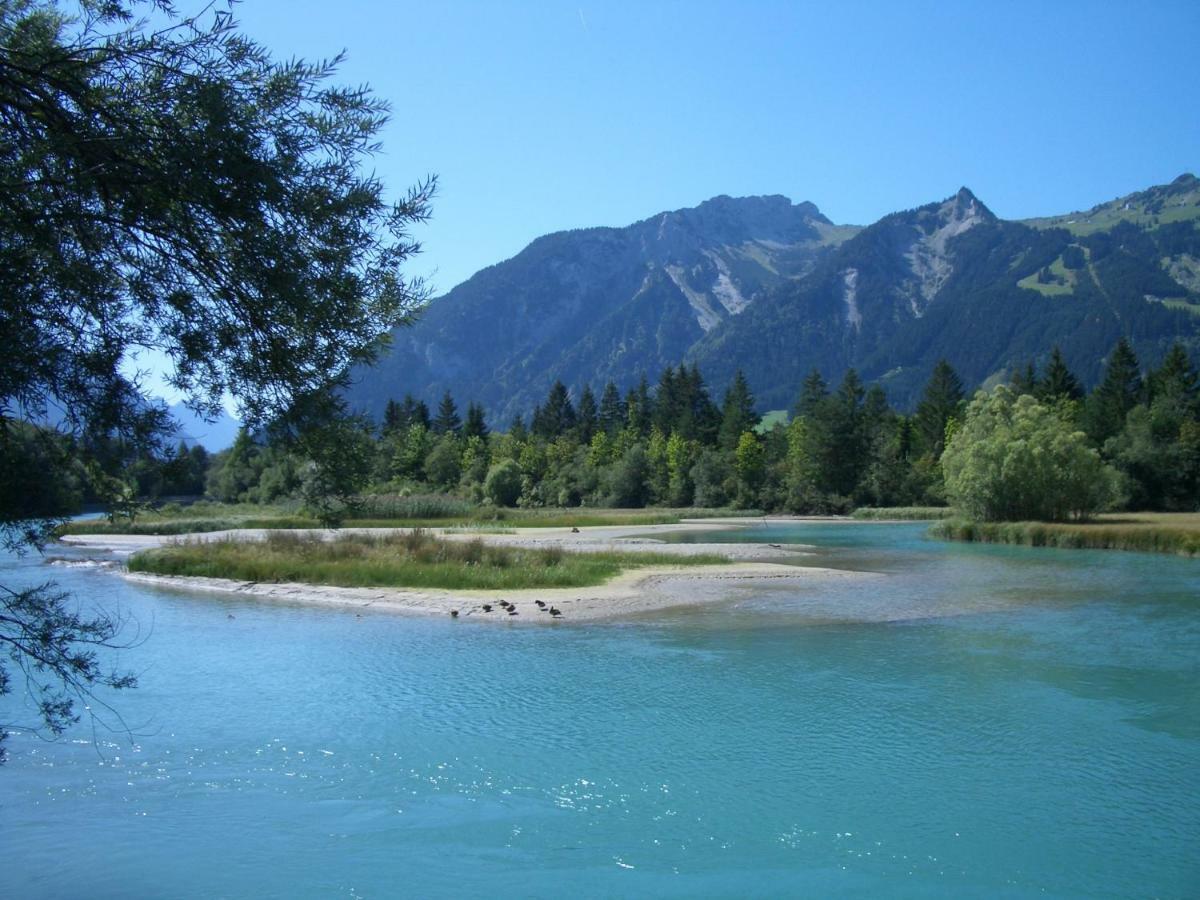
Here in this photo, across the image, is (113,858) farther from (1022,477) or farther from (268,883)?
(1022,477)

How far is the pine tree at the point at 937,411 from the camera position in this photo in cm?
9938

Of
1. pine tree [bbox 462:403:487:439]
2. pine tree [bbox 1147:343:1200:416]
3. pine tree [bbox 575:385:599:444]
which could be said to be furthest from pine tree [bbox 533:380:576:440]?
pine tree [bbox 1147:343:1200:416]

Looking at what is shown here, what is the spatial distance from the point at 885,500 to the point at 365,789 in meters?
88.6

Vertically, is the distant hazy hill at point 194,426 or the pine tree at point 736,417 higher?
the pine tree at point 736,417

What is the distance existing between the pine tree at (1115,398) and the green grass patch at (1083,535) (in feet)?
94.9

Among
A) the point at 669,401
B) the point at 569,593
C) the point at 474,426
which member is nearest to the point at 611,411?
the point at 669,401

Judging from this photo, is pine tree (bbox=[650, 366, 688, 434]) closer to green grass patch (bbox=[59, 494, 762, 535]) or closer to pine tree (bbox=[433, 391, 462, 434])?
pine tree (bbox=[433, 391, 462, 434])

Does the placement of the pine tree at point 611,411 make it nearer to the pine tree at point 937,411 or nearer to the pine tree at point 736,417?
the pine tree at point 736,417

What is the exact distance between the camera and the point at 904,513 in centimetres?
8481

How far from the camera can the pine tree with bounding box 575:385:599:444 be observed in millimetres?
122750

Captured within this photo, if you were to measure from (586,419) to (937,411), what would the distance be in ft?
156

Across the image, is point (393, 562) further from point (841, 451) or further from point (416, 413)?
point (416, 413)

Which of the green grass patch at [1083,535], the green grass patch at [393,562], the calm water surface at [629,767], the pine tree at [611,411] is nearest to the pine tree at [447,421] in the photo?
the pine tree at [611,411]

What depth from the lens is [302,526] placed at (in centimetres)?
6153
